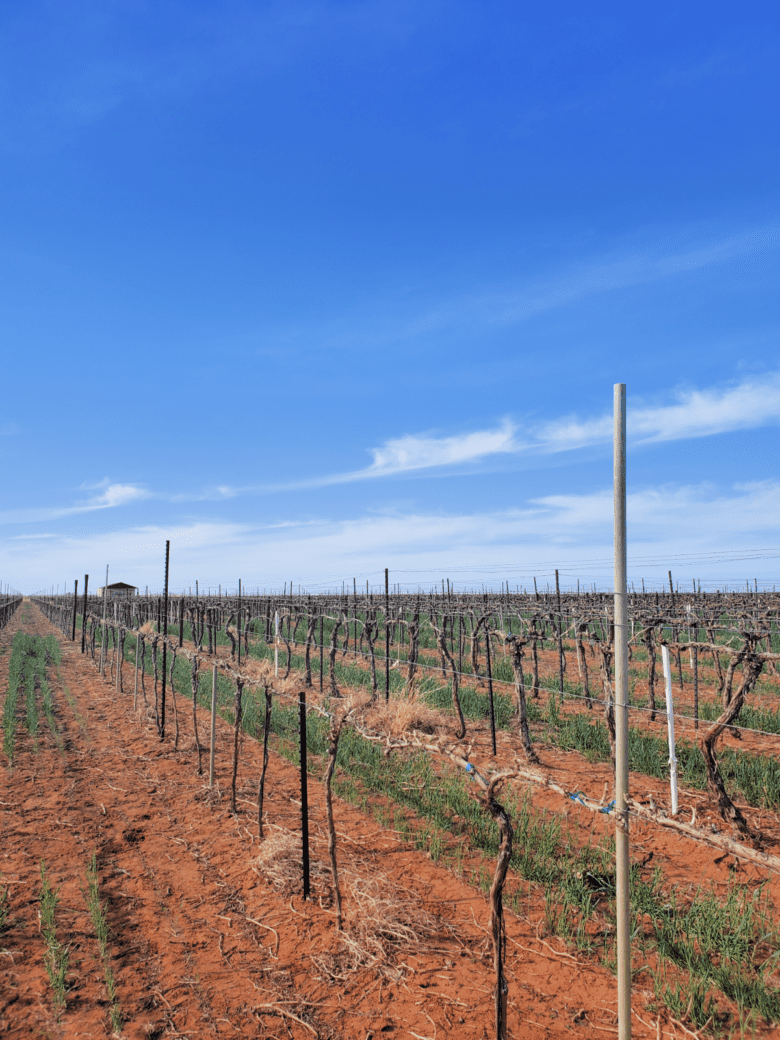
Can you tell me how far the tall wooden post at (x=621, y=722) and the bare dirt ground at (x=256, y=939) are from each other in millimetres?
1280

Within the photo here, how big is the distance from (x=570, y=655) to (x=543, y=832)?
809 inches

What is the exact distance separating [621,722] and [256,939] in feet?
13.1

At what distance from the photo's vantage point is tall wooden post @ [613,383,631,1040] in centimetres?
327

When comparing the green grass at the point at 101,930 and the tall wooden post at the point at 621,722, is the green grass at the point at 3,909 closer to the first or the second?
the green grass at the point at 101,930

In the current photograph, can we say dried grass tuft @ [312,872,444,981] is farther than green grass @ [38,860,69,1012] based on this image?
Yes

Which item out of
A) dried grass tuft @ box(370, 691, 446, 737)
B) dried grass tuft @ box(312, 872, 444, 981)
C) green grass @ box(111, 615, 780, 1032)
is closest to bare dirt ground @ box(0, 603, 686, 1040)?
dried grass tuft @ box(312, 872, 444, 981)

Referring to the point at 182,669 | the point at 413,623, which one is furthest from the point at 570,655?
the point at 182,669

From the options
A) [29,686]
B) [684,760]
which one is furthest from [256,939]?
[29,686]

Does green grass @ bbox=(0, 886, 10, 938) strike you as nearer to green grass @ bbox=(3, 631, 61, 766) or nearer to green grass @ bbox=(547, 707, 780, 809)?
green grass @ bbox=(3, 631, 61, 766)

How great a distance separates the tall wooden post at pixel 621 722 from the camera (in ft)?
10.7

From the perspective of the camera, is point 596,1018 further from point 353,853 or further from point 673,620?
point 673,620

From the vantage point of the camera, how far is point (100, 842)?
7418mm

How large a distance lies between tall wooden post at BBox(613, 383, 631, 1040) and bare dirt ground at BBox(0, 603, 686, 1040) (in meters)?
1.28

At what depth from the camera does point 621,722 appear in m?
3.32
